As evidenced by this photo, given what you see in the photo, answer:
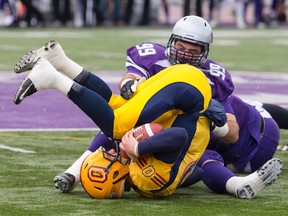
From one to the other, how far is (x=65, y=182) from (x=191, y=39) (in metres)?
1.06

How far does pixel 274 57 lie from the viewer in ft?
54.5

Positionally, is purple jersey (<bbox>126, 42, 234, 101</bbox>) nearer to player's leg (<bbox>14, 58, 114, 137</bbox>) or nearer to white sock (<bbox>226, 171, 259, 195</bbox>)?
white sock (<bbox>226, 171, 259, 195</bbox>)

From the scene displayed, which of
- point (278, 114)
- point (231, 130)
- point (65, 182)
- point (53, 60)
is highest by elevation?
point (53, 60)

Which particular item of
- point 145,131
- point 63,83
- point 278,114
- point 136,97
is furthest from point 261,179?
point 278,114

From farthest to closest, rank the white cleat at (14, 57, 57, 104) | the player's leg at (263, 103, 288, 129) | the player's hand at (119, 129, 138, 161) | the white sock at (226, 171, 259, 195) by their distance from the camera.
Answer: the player's leg at (263, 103, 288, 129), the white sock at (226, 171, 259, 195), the white cleat at (14, 57, 57, 104), the player's hand at (119, 129, 138, 161)

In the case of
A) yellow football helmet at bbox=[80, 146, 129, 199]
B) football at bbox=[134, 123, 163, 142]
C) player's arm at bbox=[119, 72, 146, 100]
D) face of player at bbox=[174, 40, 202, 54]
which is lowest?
yellow football helmet at bbox=[80, 146, 129, 199]

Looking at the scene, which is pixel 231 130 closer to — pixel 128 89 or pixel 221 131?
pixel 221 131

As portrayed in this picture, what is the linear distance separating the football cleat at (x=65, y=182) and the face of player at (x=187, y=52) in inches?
35.4

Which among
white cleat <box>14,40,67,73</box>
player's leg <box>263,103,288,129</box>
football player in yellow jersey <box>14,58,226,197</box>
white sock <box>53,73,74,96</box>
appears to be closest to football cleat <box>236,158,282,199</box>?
football player in yellow jersey <box>14,58,226,197</box>

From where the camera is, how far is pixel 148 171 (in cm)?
571

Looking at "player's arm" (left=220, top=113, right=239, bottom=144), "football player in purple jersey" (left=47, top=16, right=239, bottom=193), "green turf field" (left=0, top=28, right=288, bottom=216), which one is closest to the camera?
"green turf field" (left=0, top=28, right=288, bottom=216)

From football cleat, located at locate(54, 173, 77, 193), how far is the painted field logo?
0.45m

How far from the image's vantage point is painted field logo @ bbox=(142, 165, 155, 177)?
5.70 metres

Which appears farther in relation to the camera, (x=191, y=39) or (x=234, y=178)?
(x=191, y=39)
